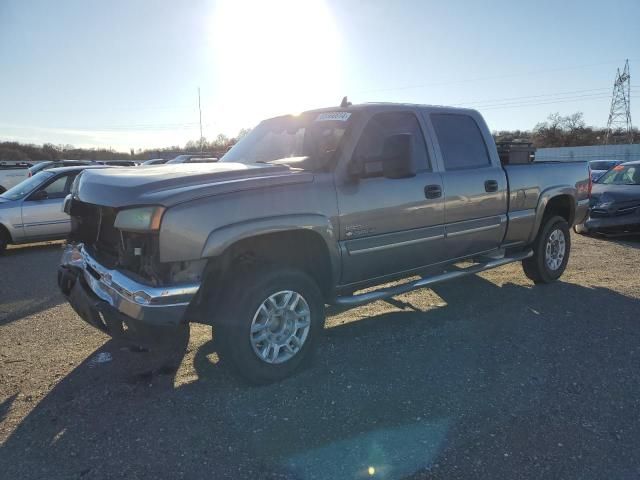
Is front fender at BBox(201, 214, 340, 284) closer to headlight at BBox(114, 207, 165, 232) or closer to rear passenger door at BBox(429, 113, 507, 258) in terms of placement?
headlight at BBox(114, 207, 165, 232)

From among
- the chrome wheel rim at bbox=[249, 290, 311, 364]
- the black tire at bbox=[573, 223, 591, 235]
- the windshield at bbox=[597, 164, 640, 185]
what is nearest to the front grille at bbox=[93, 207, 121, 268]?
the chrome wheel rim at bbox=[249, 290, 311, 364]

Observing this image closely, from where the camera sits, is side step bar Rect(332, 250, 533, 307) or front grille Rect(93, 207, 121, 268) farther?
side step bar Rect(332, 250, 533, 307)

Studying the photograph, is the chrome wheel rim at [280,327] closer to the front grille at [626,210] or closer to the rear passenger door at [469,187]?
the rear passenger door at [469,187]

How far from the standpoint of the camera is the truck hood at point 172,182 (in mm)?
3102

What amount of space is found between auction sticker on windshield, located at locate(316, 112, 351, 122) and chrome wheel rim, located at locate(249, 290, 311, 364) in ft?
5.31

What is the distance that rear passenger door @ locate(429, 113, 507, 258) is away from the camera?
4.69 metres

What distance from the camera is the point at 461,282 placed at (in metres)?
6.50

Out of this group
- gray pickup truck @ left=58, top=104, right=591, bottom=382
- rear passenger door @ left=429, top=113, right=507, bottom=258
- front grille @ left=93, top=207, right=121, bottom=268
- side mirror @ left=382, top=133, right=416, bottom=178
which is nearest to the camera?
gray pickup truck @ left=58, top=104, right=591, bottom=382

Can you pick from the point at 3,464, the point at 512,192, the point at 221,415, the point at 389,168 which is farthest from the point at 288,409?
the point at 512,192

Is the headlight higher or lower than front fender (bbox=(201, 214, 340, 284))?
higher

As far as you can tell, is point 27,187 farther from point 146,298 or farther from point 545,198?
point 545,198

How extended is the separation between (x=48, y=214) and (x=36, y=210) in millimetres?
208

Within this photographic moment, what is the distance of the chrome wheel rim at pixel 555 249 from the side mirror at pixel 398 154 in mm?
3343

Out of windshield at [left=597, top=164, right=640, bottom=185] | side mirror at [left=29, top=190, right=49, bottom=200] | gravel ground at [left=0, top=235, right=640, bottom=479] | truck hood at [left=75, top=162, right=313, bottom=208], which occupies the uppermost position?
truck hood at [left=75, top=162, right=313, bottom=208]
